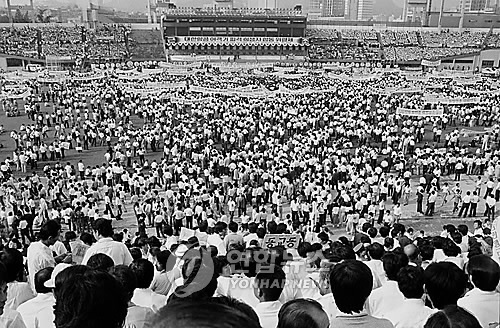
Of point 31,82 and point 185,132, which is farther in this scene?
point 31,82

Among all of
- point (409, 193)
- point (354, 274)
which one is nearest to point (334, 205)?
point (409, 193)

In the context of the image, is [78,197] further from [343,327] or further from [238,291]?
[343,327]

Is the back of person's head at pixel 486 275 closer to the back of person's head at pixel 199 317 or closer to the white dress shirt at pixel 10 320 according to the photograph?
the back of person's head at pixel 199 317

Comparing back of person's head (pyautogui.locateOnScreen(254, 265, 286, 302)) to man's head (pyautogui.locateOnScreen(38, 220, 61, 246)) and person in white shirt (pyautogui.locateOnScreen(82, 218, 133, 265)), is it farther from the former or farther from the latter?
man's head (pyautogui.locateOnScreen(38, 220, 61, 246))

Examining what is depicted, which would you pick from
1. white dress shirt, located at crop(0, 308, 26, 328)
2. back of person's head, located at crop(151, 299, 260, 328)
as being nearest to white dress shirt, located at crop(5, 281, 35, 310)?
white dress shirt, located at crop(0, 308, 26, 328)

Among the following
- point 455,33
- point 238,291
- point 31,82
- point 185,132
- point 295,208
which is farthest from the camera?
point 455,33

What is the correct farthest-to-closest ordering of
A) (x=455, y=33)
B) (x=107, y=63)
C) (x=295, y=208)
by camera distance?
(x=455, y=33)
(x=107, y=63)
(x=295, y=208)

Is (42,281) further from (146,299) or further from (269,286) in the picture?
(269,286)
